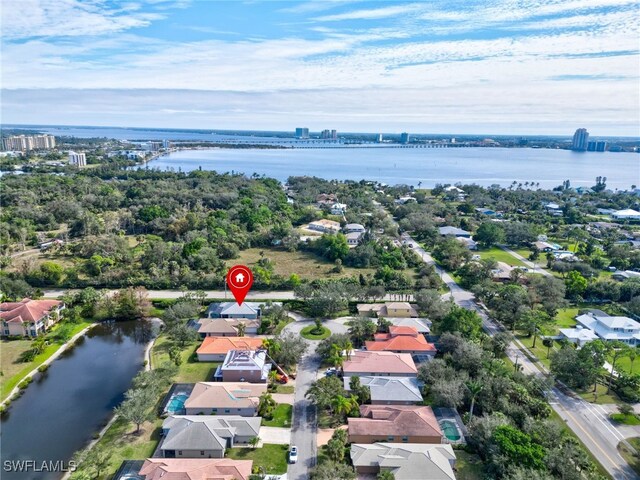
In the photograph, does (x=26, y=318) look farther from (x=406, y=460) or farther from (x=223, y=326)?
(x=406, y=460)

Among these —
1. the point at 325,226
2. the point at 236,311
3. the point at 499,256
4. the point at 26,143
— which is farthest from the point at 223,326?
the point at 26,143

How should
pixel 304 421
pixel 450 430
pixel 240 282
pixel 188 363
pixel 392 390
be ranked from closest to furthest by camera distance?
pixel 450 430
pixel 304 421
pixel 392 390
pixel 188 363
pixel 240 282

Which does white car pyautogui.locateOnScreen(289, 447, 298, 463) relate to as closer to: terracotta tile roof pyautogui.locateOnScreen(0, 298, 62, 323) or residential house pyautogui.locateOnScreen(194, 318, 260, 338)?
residential house pyautogui.locateOnScreen(194, 318, 260, 338)

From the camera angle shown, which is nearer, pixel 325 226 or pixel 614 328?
pixel 614 328

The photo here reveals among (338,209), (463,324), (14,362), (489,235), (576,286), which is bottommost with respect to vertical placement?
(14,362)

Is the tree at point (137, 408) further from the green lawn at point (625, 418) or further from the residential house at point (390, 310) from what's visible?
the green lawn at point (625, 418)

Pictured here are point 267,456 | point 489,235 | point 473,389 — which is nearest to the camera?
point 267,456

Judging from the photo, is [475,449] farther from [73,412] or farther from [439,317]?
[73,412]

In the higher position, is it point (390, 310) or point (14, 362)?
point (390, 310)
